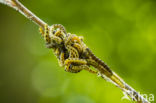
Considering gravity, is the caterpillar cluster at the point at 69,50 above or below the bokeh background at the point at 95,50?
below

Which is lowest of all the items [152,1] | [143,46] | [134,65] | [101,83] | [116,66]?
[101,83]

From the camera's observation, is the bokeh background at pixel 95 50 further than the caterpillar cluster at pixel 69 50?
Yes

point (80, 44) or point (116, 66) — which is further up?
point (116, 66)

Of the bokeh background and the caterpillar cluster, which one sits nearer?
the caterpillar cluster

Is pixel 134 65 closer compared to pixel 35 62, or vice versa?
pixel 134 65

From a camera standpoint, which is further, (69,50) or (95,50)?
(95,50)

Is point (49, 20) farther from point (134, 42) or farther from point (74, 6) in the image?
point (134, 42)

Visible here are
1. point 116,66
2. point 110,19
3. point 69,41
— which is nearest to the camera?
point 69,41

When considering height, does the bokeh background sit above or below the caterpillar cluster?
above

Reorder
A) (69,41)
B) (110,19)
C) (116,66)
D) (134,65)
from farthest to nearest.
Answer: (110,19) < (134,65) < (116,66) < (69,41)

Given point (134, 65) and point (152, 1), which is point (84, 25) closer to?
point (134, 65)

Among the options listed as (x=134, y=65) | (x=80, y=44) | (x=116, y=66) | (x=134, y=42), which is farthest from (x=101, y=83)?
(x=80, y=44)
